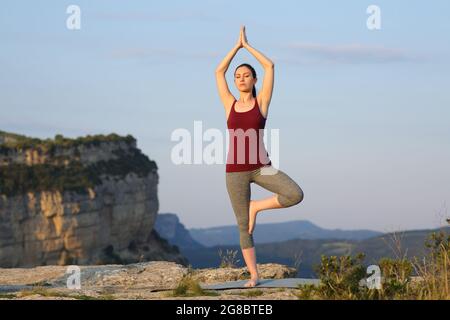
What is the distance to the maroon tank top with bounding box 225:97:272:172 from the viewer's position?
497 inches

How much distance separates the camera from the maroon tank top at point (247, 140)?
497 inches

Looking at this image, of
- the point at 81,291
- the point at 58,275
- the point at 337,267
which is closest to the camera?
the point at 337,267

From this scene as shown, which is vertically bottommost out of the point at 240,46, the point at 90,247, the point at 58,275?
the point at 90,247

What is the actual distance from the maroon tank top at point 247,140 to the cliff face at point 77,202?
3839 inches

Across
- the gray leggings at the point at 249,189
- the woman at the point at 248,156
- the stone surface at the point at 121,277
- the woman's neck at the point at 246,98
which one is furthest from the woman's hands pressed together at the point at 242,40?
the stone surface at the point at 121,277

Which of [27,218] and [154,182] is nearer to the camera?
[27,218]

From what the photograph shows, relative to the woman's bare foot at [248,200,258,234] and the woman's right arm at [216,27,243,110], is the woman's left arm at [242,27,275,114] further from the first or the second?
the woman's bare foot at [248,200,258,234]

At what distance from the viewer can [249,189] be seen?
12969mm

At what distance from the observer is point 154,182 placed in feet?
481

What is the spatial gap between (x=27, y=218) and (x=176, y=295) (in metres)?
107

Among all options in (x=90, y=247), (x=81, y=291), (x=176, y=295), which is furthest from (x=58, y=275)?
(x=90, y=247)

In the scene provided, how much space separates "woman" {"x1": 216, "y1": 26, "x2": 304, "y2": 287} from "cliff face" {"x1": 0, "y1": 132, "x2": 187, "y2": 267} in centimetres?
9712
